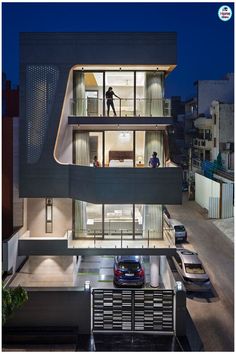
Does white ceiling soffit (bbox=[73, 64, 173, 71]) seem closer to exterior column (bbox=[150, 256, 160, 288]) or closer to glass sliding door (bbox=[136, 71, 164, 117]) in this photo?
glass sliding door (bbox=[136, 71, 164, 117])

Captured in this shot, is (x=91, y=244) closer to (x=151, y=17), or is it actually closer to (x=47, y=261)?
(x=47, y=261)

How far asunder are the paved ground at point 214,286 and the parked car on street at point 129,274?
130 centimetres

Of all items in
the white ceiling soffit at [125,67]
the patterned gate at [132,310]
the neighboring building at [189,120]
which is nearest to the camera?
the patterned gate at [132,310]

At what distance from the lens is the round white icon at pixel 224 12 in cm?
652

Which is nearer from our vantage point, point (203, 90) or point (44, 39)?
point (44, 39)

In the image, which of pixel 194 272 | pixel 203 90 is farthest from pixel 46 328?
pixel 203 90

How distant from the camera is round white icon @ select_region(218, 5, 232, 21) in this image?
652 centimetres

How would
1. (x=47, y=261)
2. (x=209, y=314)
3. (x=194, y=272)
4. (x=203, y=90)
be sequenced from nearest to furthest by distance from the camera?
1. (x=209, y=314)
2. (x=47, y=261)
3. (x=194, y=272)
4. (x=203, y=90)

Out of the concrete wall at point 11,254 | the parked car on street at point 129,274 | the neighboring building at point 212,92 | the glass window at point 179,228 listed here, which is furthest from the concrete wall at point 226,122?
the concrete wall at point 11,254

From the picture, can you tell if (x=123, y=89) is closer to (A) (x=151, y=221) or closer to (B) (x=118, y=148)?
(B) (x=118, y=148)

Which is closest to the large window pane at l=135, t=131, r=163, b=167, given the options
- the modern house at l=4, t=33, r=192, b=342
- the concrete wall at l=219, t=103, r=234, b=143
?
the modern house at l=4, t=33, r=192, b=342

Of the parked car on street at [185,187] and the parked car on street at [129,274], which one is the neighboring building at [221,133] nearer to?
the parked car on street at [185,187]

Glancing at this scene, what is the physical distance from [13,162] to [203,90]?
18.9 metres

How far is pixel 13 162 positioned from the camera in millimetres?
8641
